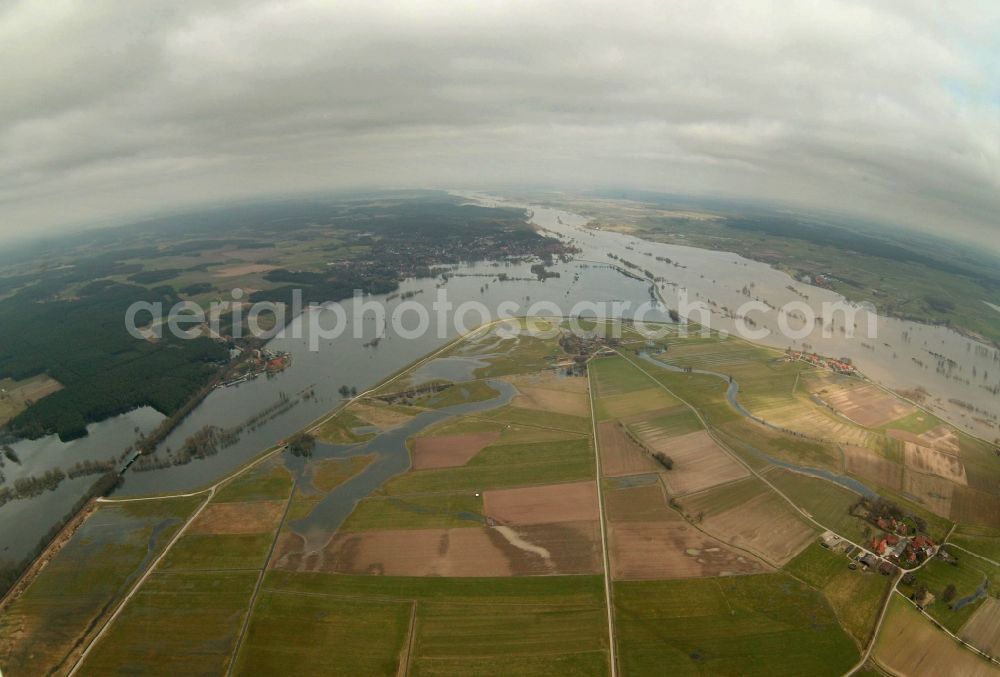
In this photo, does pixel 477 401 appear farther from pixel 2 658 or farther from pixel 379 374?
pixel 2 658

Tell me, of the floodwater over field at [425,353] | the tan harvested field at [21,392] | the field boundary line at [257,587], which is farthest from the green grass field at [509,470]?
the tan harvested field at [21,392]

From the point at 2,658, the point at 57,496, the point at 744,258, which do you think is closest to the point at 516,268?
the point at 744,258

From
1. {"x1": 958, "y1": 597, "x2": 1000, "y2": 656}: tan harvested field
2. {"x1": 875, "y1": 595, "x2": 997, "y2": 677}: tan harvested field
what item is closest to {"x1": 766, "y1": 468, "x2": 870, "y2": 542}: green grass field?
{"x1": 958, "y1": 597, "x2": 1000, "y2": 656}: tan harvested field

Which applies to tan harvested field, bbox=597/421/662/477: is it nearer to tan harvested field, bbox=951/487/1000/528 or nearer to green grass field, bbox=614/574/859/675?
green grass field, bbox=614/574/859/675

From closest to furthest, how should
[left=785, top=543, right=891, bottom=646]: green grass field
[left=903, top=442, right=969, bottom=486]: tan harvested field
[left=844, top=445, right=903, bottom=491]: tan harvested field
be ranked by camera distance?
[left=785, top=543, right=891, bottom=646]: green grass field < [left=844, top=445, right=903, bottom=491]: tan harvested field < [left=903, top=442, right=969, bottom=486]: tan harvested field

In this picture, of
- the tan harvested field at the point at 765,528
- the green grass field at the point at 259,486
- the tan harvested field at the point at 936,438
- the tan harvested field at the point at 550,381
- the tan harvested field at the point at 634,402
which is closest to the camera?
the tan harvested field at the point at 765,528

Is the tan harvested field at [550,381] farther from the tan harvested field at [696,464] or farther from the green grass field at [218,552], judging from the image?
the green grass field at [218,552]
